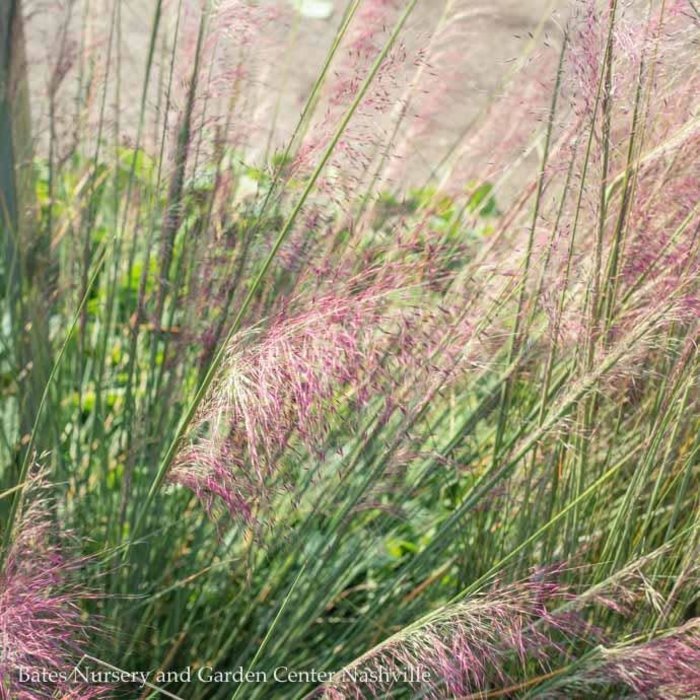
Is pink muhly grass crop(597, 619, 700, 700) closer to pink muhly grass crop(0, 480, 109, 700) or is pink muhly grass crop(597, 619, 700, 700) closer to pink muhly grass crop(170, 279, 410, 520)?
pink muhly grass crop(170, 279, 410, 520)

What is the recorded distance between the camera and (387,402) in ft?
5.00

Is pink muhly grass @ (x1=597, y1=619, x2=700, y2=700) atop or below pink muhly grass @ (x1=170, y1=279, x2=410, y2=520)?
below

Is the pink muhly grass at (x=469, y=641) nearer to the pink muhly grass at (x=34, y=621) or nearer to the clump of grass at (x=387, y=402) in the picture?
the clump of grass at (x=387, y=402)

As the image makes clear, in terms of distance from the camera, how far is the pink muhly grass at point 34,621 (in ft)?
4.16

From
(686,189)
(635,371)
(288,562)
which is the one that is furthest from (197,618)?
(686,189)

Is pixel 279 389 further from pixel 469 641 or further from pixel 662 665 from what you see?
pixel 662 665

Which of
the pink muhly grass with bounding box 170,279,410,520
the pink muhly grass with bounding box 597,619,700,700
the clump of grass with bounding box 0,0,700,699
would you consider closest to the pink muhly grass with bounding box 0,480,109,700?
the clump of grass with bounding box 0,0,700,699

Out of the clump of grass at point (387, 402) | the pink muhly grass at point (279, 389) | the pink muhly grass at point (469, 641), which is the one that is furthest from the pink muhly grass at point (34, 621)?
the pink muhly grass at point (469, 641)

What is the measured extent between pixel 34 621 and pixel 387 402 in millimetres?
525

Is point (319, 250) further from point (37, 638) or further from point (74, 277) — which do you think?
point (37, 638)

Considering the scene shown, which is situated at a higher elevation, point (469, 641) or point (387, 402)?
point (387, 402)

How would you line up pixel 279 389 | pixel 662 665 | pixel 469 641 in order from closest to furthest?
1. pixel 279 389
2. pixel 662 665
3. pixel 469 641

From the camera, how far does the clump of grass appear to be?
139 cm

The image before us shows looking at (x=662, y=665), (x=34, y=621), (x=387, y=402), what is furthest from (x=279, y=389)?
(x=662, y=665)
